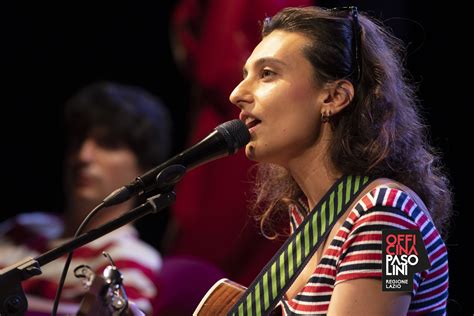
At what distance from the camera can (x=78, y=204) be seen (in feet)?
14.7

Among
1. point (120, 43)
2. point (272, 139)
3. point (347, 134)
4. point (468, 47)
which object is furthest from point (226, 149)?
point (120, 43)

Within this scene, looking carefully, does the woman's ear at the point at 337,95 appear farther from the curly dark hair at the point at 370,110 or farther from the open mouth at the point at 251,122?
the open mouth at the point at 251,122

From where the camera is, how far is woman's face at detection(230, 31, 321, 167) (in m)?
2.49

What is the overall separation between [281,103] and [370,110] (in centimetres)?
24

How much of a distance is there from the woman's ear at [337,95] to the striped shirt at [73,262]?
1.54 m

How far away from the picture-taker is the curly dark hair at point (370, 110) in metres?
2.49

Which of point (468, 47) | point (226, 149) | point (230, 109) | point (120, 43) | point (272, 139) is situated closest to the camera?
point (226, 149)

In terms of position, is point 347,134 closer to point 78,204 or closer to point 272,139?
point 272,139

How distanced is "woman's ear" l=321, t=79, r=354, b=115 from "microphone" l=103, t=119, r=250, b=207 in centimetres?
27

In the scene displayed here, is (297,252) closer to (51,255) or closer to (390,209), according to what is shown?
(390,209)

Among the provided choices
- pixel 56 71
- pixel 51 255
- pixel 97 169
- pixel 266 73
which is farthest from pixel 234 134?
pixel 56 71

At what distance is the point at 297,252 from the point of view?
243 cm

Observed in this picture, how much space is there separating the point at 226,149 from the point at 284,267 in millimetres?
352

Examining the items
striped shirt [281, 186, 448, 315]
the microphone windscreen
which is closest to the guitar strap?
striped shirt [281, 186, 448, 315]
